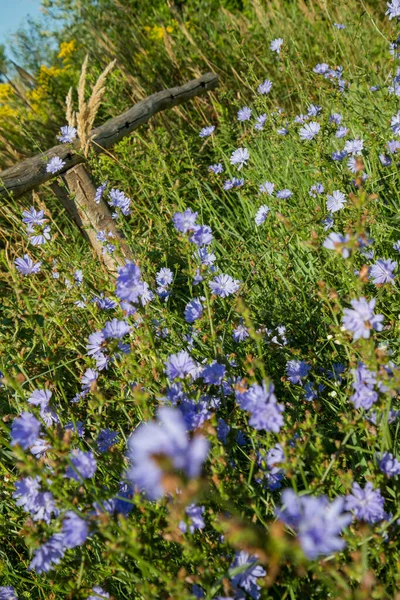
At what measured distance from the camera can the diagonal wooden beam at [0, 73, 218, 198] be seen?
3.50 meters

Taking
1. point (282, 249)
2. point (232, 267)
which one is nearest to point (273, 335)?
point (282, 249)

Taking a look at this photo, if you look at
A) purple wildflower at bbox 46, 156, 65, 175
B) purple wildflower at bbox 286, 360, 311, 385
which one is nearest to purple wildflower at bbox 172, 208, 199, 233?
purple wildflower at bbox 286, 360, 311, 385

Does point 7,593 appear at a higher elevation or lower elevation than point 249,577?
lower

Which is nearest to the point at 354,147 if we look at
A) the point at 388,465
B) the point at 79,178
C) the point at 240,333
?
the point at 240,333

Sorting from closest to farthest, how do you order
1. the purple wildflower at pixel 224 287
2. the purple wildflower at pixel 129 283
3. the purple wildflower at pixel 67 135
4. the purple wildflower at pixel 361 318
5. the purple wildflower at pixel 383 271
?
the purple wildflower at pixel 361 318 → the purple wildflower at pixel 129 283 → the purple wildflower at pixel 383 271 → the purple wildflower at pixel 224 287 → the purple wildflower at pixel 67 135

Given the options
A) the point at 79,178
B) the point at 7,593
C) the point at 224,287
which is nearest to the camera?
the point at 7,593

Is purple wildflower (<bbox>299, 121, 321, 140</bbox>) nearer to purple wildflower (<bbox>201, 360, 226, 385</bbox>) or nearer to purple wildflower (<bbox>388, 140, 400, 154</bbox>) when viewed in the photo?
purple wildflower (<bbox>388, 140, 400, 154</bbox>)

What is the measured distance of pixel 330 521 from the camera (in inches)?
28.8

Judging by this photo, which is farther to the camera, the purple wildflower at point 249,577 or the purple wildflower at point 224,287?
the purple wildflower at point 224,287

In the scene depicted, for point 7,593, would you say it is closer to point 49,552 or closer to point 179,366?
point 49,552

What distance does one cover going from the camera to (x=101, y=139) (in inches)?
159

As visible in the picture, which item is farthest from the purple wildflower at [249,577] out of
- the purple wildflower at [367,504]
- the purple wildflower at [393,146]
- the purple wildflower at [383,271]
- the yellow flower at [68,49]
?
the yellow flower at [68,49]

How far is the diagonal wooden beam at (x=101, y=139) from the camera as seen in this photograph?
3.50m

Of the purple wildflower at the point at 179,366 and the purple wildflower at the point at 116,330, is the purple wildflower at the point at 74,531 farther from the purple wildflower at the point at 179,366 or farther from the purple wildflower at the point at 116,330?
the purple wildflower at the point at 116,330
